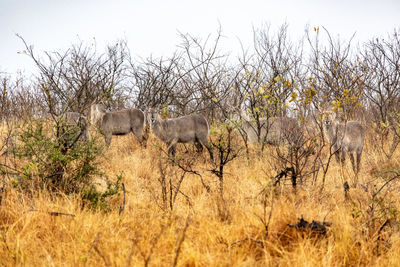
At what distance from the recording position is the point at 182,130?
8.29 m

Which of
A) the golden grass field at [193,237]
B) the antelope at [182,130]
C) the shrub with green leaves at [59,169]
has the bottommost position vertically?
the golden grass field at [193,237]

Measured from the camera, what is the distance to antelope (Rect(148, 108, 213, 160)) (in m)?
8.32

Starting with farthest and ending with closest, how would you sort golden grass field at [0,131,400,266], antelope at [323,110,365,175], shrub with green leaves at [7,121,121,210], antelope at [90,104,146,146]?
antelope at [90,104,146,146]
antelope at [323,110,365,175]
shrub with green leaves at [7,121,121,210]
golden grass field at [0,131,400,266]

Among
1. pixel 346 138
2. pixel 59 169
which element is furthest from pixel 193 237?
pixel 346 138

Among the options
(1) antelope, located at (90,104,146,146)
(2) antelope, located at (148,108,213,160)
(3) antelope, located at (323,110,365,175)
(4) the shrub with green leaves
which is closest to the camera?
(4) the shrub with green leaves

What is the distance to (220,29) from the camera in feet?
28.2

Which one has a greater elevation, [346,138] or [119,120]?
[119,120]

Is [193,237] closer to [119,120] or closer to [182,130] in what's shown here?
[182,130]

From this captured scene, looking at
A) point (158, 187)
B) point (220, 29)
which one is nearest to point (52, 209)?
point (158, 187)

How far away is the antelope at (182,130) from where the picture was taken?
8.32 m

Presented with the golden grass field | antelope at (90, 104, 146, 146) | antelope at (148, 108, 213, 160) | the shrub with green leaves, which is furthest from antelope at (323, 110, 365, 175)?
antelope at (90, 104, 146, 146)

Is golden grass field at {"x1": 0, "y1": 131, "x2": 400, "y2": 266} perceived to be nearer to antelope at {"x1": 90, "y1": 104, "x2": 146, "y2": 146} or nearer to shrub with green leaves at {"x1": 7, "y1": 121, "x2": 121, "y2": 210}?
shrub with green leaves at {"x1": 7, "y1": 121, "x2": 121, "y2": 210}

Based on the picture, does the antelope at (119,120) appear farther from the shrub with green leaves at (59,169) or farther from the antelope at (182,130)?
the shrub with green leaves at (59,169)

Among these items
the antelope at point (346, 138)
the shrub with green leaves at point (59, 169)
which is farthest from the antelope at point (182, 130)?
the shrub with green leaves at point (59, 169)
